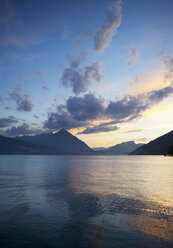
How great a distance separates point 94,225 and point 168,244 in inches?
337

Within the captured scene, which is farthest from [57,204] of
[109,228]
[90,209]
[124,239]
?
[124,239]

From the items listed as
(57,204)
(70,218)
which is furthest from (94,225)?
(57,204)

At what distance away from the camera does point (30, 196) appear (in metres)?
34.4

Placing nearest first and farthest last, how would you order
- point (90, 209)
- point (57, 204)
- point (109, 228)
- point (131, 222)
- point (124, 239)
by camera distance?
1. point (124, 239)
2. point (109, 228)
3. point (131, 222)
4. point (90, 209)
5. point (57, 204)

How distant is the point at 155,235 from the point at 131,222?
408 cm

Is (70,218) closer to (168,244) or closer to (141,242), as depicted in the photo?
(141,242)

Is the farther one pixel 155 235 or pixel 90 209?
pixel 90 209

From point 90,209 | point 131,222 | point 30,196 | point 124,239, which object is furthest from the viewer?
point 30,196

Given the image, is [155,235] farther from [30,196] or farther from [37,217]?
[30,196]

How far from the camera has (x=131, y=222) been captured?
21.7m

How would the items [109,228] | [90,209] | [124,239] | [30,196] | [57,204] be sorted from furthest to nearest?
[30,196] → [57,204] → [90,209] → [109,228] → [124,239]

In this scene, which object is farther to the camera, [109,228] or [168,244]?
[109,228]

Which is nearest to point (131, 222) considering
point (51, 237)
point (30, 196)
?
point (51, 237)

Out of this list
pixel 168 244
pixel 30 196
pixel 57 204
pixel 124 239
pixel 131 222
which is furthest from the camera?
pixel 30 196
